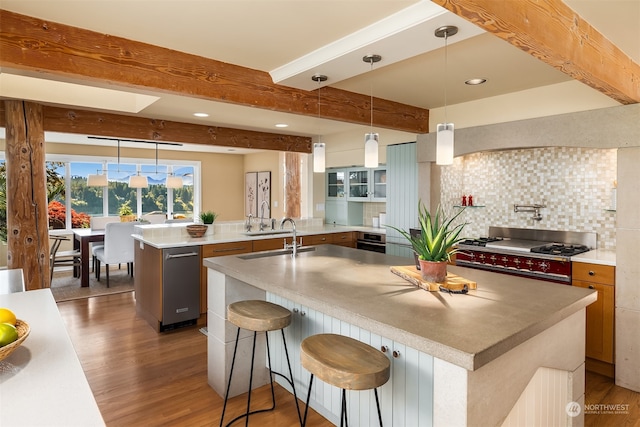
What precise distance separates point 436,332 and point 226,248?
10.5ft

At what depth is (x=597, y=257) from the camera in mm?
3037

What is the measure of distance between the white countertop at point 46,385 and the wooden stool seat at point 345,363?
2.78 ft

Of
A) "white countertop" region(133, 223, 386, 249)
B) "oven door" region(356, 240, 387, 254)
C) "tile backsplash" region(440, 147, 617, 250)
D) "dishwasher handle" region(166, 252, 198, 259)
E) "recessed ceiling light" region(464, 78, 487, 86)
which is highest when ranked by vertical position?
"recessed ceiling light" region(464, 78, 487, 86)

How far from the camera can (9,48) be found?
6.82 ft

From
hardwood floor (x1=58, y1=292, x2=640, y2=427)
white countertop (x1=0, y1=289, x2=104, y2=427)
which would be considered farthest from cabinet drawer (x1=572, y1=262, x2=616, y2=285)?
white countertop (x1=0, y1=289, x2=104, y2=427)

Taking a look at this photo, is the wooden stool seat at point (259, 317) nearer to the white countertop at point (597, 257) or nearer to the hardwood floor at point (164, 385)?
the hardwood floor at point (164, 385)

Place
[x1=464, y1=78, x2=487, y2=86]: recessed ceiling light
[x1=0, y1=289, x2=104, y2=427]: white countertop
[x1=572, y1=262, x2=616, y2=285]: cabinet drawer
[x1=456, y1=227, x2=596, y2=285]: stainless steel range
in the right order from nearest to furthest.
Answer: [x1=0, y1=289, x2=104, y2=427]: white countertop, [x1=572, y1=262, x2=616, y2=285]: cabinet drawer, [x1=456, y1=227, x2=596, y2=285]: stainless steel range, [x1=464, y1=78, x2=487, y2=86]: recessed ceiling light

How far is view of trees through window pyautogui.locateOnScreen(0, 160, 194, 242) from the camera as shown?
7.23m

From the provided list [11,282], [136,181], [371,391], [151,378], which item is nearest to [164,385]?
[151,378]

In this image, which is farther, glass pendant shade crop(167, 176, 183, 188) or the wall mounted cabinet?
glass pendant shade crop(167, 176, 183, 188)

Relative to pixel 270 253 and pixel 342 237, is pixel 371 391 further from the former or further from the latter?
pixel 342 237

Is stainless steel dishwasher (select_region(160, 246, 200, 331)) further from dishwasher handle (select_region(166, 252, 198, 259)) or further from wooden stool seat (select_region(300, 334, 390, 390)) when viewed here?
wooden stool seat (select_region(300, 334, 390, 390))

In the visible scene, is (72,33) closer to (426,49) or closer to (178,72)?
(178,72)

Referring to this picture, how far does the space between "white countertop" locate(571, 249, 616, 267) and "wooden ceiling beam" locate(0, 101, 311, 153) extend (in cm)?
419
